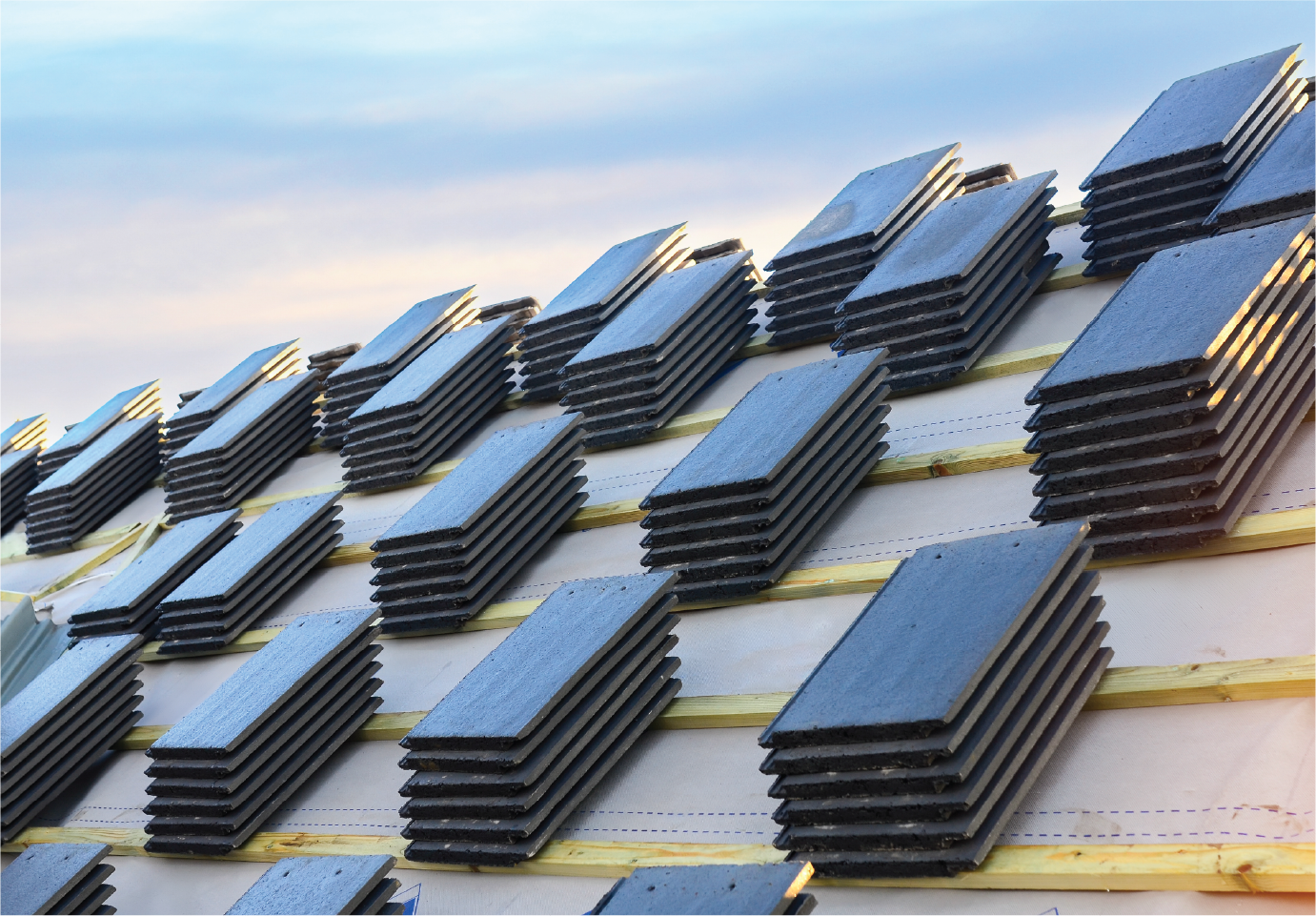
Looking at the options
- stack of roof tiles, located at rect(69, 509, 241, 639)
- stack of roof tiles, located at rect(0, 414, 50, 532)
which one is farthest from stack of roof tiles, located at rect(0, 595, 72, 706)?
stack of roof tiles, located at rect(0, 414, 50, 532)

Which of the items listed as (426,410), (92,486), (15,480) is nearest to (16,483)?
(15,480)

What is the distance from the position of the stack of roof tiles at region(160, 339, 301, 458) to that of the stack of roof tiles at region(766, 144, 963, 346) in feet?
19.8

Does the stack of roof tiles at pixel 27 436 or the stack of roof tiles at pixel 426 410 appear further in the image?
the stack of roof tiles at pixel 27 436

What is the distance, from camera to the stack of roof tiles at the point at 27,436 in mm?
15555

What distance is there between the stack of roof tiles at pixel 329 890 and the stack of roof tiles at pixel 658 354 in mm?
Result: 3802

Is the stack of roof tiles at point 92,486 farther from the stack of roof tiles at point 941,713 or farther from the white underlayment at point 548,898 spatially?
the stack of roof tiles at point 941,713

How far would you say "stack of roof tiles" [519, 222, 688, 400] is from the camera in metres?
9.30

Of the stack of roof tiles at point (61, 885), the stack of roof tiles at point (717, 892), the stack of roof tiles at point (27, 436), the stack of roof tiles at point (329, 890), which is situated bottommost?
the stack of roof tiles at point (717, 892)

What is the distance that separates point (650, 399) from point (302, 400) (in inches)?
177

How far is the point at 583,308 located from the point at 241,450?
3.45 meters

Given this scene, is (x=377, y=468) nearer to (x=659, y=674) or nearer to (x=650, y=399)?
(x=650, y=399)

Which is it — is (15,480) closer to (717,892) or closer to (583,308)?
(583,308)

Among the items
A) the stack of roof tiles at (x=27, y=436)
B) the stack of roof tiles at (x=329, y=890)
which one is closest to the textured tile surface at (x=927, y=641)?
the stack of roof tiles at (x=329, y=890)

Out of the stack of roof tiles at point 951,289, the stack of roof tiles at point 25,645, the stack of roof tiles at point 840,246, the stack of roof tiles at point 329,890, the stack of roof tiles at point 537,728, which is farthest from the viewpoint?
the stack of roof tiles at point 25,645
